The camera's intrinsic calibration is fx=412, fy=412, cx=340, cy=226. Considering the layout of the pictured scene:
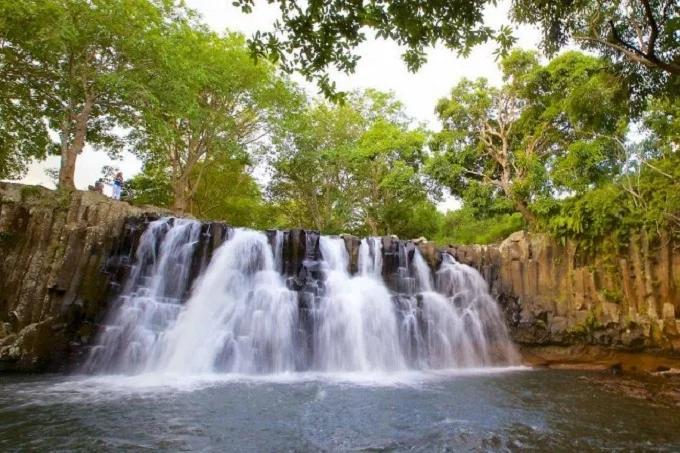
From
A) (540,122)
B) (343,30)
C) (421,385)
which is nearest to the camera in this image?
(343,30)

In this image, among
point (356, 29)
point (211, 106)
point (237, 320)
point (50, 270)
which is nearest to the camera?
point (356, 29)

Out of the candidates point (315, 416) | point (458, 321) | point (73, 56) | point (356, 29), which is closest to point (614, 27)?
point (356, 29)

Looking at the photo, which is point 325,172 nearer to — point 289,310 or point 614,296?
point 289,310

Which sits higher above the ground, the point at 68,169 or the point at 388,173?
the point at 388,173

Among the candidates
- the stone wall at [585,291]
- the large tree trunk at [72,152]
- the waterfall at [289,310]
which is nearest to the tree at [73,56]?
the large tree trunk at [72,152]

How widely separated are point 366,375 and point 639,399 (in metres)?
5.75

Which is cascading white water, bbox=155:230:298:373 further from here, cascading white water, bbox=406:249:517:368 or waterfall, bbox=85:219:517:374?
cascading white water, bbox=406:249:517:368

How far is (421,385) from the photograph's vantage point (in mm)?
9094

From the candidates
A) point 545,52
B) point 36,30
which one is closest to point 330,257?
point 545,52

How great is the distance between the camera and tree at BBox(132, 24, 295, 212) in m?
16.2

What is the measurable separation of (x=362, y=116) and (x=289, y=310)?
20.2 m

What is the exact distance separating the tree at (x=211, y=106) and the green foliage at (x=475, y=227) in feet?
38.9

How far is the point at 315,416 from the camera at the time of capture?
21.1 feet

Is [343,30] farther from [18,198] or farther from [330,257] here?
[18,198]
